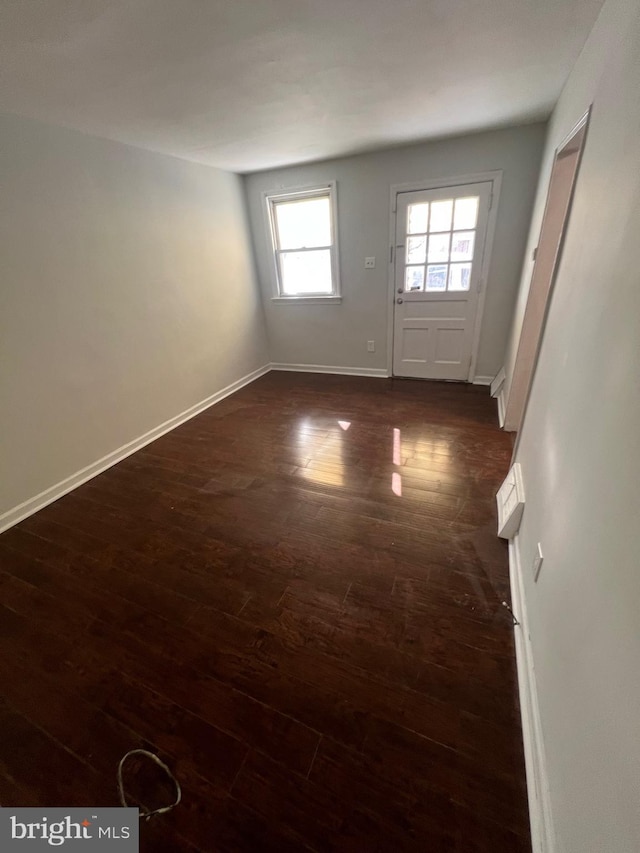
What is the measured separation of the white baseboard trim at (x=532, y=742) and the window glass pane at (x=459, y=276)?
3023 millimetres

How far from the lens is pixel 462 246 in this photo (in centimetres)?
336

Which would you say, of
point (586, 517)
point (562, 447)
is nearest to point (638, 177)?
point (562, 447)

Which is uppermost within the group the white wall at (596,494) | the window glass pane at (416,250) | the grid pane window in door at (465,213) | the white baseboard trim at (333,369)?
the grid pane window in door at (465,213)

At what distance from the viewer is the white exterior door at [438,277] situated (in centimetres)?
325

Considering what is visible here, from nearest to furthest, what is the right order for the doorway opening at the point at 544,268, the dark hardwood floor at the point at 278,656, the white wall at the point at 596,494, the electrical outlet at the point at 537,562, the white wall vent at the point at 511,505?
the white wall at the point at 596,494, the dark hardwood floor at the point at 278,656, the electrical outlet at the point at 537,562, the white wall vent at the point at 511,505, the doorway opening at the point at 544,268

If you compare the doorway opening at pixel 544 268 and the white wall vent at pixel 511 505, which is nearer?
the white wall vent at pixel 511 505

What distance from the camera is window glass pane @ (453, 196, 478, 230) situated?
3.20 metres

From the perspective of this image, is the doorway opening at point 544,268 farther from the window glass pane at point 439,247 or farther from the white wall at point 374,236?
the window glass pane at point 439,247

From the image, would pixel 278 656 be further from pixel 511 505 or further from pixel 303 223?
pixel 303 223

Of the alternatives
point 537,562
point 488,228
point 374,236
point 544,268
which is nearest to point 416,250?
point 374,236

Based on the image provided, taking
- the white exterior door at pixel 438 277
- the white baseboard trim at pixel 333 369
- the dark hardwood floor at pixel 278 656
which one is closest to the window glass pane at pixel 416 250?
the white exterior door at pixel 438 277

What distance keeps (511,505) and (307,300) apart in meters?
3.36

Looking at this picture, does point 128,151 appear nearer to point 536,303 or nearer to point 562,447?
point 536,303

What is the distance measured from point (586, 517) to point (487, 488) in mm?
1396
